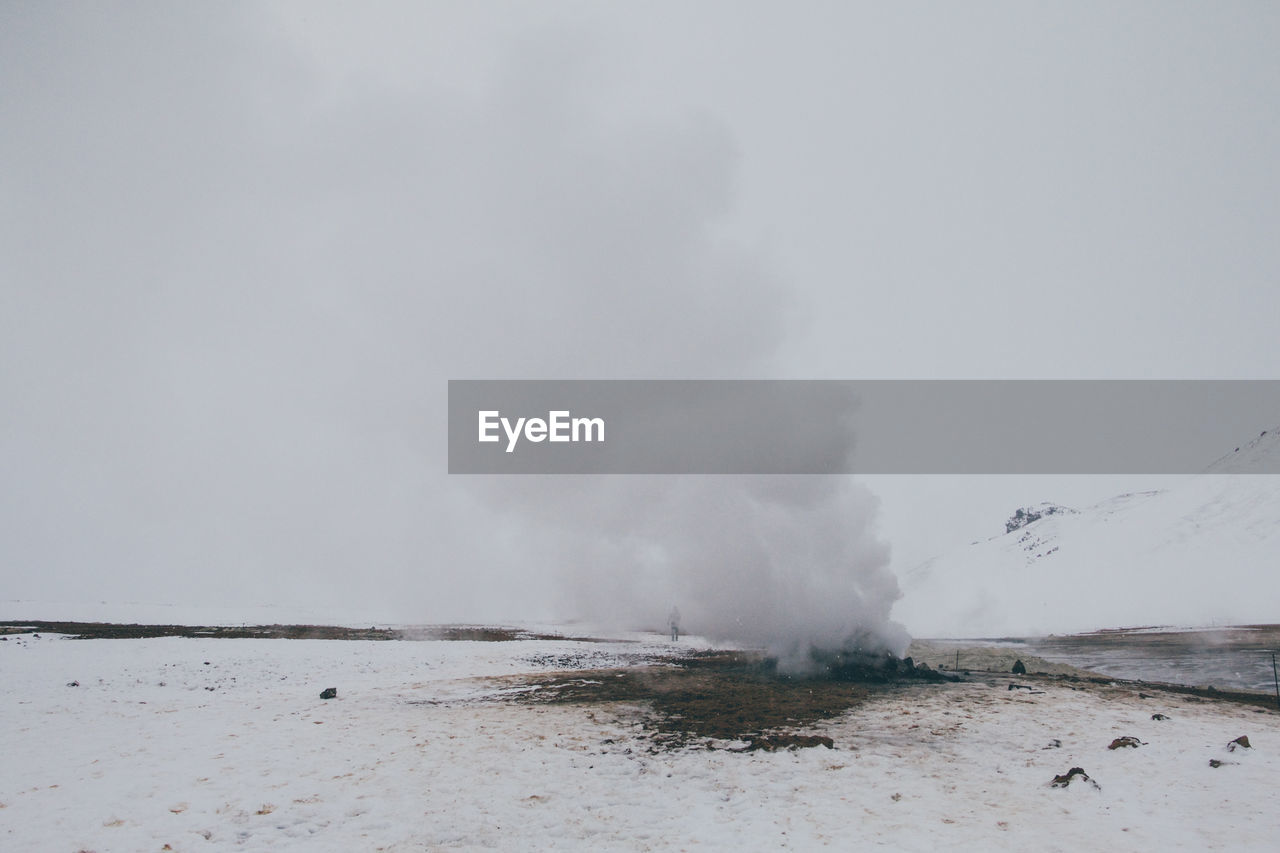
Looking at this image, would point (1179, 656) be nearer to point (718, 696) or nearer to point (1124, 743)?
point (1124, 743)

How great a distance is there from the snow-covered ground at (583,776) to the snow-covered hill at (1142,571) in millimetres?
67483

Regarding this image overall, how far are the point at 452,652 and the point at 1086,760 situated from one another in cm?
2961

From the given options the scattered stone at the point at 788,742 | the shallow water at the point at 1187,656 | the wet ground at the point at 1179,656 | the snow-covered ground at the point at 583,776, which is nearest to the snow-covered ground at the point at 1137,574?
the shallow water at the point at 1187,656

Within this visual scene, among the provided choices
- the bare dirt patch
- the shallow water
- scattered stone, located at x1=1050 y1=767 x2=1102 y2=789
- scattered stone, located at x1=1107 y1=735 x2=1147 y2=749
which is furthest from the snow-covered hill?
scattered stone, located at x1=1050 y1=767 x2=1102 y2=789

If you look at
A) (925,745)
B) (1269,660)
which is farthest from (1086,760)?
(1269,660)

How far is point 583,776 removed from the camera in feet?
40.2

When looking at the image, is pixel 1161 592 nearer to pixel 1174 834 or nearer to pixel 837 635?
pixel 837 635

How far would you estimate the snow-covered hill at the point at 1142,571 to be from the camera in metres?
70.9

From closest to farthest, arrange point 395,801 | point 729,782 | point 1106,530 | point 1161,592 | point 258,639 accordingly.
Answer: point 395,801
point 729,782
point 258,639
point 1161,592
point 1106,530

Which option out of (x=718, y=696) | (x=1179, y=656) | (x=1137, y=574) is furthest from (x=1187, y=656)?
(x=1137, y=574)

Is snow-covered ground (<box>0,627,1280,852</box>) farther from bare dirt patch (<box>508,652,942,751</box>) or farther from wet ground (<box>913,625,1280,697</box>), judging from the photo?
wet ground (<box>913,625,1280,697</box>)

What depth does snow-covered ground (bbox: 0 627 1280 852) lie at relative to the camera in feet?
30.9

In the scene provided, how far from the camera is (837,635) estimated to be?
29375mm

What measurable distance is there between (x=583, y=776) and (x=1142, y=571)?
350 feet
